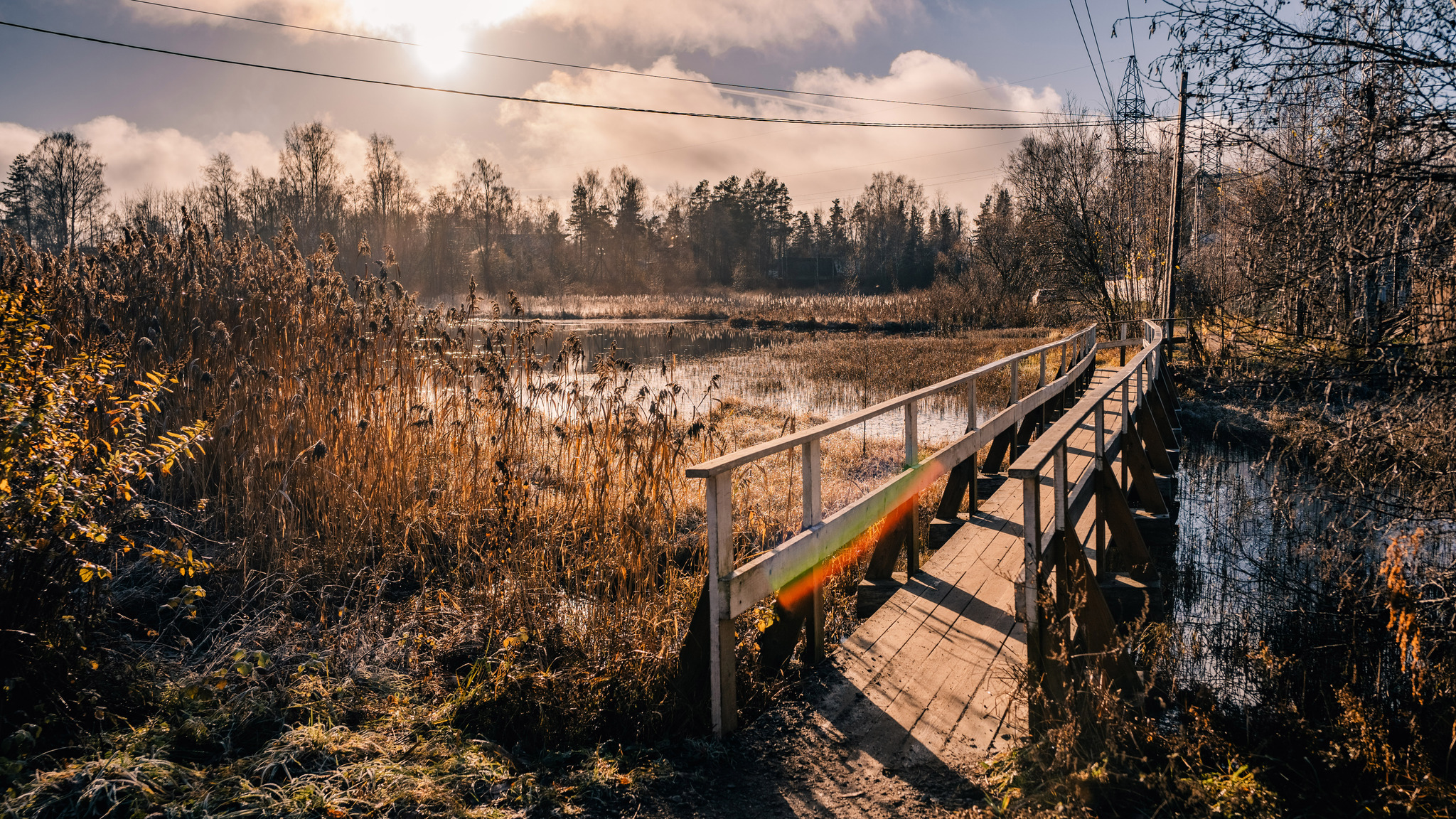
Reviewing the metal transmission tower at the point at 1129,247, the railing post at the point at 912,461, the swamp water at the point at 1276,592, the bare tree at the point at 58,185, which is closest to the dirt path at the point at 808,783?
the swamp water at the point at 1276,592

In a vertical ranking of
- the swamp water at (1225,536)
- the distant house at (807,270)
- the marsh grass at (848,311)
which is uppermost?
the distant house at (807,270)

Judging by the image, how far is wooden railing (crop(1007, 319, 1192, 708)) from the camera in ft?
11.2

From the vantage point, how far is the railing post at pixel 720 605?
3.49m

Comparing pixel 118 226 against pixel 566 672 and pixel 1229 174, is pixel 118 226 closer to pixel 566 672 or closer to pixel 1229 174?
pixel 566 672

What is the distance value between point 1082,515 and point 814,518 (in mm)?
3467

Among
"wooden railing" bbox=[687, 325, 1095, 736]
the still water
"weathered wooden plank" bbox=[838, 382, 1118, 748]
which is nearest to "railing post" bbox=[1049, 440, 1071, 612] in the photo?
"weathered wooden plank" bbox=[838, 382, 1118, 748]

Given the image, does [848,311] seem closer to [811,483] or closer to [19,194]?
[811,483]

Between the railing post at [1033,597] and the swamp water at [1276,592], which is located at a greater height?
the railing post at [1033,597]

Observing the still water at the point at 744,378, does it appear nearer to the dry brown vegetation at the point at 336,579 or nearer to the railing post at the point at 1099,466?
the dry brown vegetation at the point at 336,579

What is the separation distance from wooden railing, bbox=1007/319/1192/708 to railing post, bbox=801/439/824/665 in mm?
1013

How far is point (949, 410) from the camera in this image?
645 inches

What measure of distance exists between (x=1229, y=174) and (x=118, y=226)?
9.66 meters

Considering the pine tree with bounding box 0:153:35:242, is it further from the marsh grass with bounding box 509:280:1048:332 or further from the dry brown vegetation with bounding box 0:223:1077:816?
the dry brown vegetation with bounding box 0:223:1077:816

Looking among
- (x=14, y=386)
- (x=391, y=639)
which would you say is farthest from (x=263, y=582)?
(x=14, y=386)
